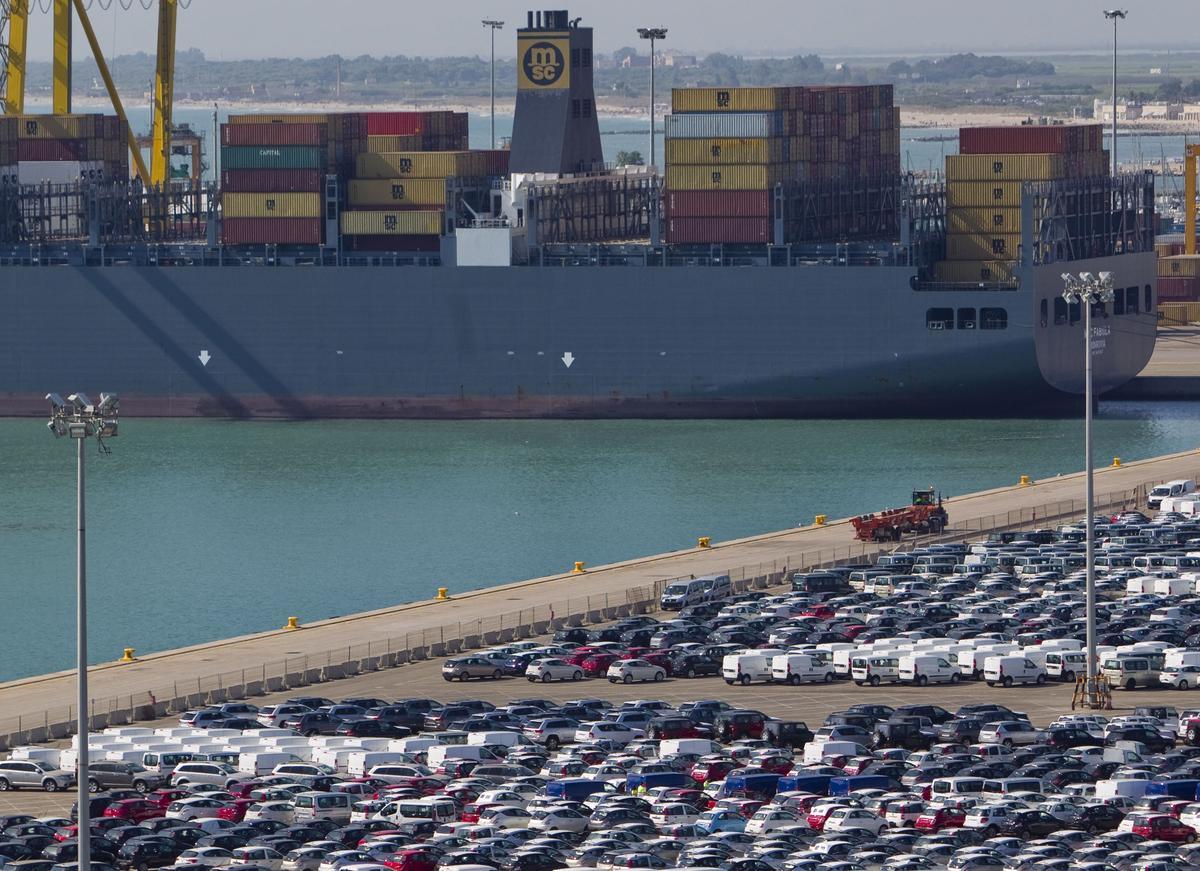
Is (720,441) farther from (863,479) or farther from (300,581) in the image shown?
(300,581)

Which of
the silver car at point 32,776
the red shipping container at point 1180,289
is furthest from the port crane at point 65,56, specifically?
the silver car at point 32,776

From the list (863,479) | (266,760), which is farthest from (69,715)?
(863,479)

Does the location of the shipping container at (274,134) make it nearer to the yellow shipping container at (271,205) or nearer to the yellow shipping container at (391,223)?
the yellow shipping container at (271,205)

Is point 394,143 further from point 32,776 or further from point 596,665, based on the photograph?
point 32,776

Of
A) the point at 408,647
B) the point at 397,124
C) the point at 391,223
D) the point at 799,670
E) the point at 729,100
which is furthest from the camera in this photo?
the point at 397,124

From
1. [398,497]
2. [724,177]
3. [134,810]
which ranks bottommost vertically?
[134,810]

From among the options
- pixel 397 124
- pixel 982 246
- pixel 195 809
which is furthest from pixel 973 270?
pixel 195 809
